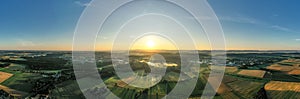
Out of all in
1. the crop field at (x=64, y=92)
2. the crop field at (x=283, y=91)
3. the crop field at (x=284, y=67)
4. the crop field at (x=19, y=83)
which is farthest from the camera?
the crop field at (x=284, y=67)

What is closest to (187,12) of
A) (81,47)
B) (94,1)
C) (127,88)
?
(94,1)

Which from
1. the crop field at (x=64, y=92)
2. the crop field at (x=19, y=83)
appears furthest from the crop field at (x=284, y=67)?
the crop field at (x=19, y=83)

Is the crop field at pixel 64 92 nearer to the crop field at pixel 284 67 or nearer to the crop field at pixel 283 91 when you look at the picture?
the crop field at pixel 283 91

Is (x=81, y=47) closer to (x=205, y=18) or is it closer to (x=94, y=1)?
(x=94, y=1)

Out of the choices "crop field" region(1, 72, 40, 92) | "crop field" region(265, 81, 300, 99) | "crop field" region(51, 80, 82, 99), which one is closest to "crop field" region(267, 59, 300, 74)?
"crop field" region(265, 81, 300, 99)

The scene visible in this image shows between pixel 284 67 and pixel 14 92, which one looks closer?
pixel 14 92

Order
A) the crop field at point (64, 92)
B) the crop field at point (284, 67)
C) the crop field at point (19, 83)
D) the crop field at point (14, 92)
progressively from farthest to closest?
the crop field at point (284, 67), the crop field at point (19, 83), the crop field at point (14, 92), the crop field at point (64, 92)

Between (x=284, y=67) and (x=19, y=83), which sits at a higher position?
(x=284, y=67)

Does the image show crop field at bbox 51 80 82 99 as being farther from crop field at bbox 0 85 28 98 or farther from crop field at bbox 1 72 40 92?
crop field at bbox 1 72 40 92

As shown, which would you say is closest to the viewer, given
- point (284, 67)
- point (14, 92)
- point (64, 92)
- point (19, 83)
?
point (64, 92)

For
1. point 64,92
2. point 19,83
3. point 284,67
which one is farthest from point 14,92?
point 284,67

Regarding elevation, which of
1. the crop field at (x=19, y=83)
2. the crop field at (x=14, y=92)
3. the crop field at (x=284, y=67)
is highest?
the crop field at (x=284, y=67)

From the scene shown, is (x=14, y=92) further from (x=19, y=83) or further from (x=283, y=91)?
(x=283, y=91)
